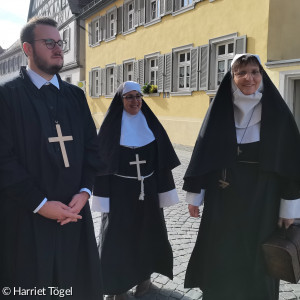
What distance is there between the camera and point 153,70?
16.1 m

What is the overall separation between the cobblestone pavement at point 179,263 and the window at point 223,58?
6.60 m

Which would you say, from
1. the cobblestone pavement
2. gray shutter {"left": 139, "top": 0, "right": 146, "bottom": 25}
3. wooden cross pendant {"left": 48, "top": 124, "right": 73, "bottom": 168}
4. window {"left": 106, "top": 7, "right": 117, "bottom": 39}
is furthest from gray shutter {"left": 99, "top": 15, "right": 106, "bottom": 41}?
wooden cross pendant {"left": 48, "top": 124, "right": 73, "bottom": 168}

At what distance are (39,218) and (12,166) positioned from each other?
13.9 inches

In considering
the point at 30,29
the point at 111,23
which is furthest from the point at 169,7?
the point at 30,29

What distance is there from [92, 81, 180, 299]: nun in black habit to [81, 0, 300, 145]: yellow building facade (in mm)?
7096

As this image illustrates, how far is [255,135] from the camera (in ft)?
8.89

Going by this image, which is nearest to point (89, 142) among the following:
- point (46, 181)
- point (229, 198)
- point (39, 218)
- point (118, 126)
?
point (46, 181)

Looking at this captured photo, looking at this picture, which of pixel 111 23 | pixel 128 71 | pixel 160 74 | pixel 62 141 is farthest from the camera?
pixel 111 23

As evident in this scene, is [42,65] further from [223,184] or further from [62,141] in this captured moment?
[223,184]

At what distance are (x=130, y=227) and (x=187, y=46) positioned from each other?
11.2m

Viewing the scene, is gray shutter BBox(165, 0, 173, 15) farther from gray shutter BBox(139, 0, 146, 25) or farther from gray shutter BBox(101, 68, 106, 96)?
gray shutter BBox(101, 68, 106, 96)

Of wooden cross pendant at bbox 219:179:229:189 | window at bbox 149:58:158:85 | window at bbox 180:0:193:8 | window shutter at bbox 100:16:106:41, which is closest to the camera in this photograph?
wooden cross pendant at bbox 219:179:229:189

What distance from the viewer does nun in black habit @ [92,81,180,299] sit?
329 centimetres

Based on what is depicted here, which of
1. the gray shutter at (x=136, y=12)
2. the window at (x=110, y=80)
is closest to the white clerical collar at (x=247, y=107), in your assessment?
the gray shutter at (x=136, y=12)
